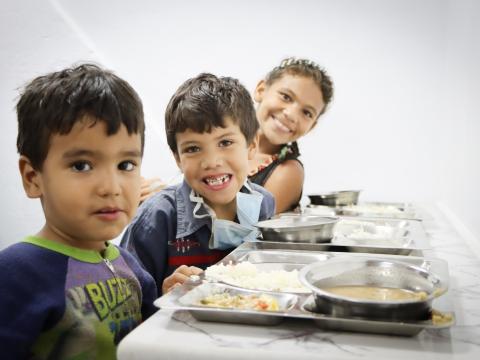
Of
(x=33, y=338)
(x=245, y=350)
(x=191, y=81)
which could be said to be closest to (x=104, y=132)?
(x=33, y=338)

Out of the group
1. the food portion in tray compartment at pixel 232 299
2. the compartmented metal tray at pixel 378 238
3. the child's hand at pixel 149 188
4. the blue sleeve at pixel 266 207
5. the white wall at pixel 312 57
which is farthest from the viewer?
the white wall at pixel 312 57

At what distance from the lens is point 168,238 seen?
1705 millimetres

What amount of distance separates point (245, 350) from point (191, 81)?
124 centimetres

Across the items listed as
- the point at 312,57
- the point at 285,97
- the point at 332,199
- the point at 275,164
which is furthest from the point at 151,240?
the point at 312,57

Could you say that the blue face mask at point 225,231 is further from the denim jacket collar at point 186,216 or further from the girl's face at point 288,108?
the girl's face at point 288,108

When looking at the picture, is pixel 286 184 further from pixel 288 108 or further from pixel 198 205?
pixel 198 205

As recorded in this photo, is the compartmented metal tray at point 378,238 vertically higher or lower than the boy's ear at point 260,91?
lower

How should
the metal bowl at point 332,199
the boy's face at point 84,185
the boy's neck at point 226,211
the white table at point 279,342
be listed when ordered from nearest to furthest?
the white table at point 279,342
the boy's face at point 84,185
the boy's neck at point 226,211
the metal bowl at point 332,199

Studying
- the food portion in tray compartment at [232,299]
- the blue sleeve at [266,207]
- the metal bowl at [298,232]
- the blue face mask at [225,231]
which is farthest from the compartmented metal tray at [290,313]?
the blue sleeve at [266,207]

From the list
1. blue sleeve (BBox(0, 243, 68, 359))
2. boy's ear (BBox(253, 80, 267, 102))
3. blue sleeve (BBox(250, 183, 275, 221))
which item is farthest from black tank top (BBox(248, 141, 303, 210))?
blue sleeve (BBox(0, 243, 68, 359))

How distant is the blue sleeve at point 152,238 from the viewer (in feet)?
5.51

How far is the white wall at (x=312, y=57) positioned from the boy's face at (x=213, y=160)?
1827mm

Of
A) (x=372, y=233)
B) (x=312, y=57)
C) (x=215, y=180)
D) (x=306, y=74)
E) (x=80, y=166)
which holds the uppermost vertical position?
(x=312, y=57)

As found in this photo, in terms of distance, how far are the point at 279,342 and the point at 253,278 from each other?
1.09 feet
